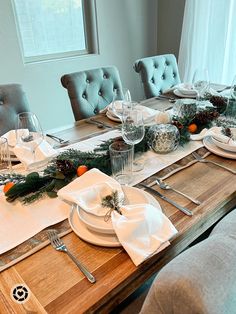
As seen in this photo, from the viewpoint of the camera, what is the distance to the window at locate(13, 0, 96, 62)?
2.39 m

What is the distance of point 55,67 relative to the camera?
261cm

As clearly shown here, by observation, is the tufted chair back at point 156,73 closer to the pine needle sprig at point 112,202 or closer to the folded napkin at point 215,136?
the folded napkin at point 215,136

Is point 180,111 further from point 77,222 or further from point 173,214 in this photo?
point 77,222

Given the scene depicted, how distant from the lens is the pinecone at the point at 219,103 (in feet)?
4.91

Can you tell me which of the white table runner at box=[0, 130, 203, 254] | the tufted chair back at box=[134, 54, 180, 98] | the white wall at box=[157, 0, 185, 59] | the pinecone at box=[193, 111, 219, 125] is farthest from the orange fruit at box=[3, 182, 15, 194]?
the white wall at box=[157, 0, 185, 59]

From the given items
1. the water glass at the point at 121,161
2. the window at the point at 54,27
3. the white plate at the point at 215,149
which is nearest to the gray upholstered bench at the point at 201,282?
the water glass at the point at 121,161

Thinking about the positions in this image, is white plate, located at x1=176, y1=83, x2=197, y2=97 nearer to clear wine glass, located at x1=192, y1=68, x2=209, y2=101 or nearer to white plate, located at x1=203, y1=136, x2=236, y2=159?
clear wine glass, located at x1=192, y1=68, x2=209, y2=101

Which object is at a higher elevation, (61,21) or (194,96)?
(61,21)

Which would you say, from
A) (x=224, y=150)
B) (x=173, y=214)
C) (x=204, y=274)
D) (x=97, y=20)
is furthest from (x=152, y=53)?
(x=204, y=274)

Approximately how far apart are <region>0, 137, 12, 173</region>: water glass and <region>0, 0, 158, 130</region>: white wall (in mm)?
1517

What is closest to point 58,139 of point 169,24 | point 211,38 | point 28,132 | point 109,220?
point 28,132

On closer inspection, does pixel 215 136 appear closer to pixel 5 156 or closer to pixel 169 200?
pixel 169 200

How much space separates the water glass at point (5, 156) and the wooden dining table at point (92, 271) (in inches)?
18.5

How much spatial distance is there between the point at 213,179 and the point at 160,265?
1.28 ft
